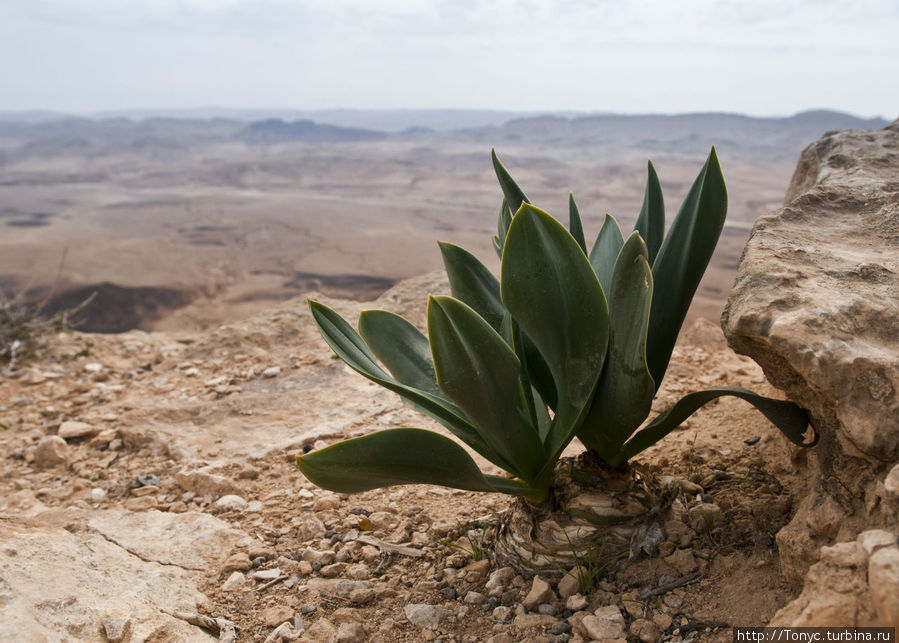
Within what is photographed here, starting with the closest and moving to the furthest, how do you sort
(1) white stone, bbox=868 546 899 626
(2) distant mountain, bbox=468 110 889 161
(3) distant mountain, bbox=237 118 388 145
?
(1) white stone, bbox=868 546 899 626 < (2) distant mountain, bbox=468 110 889 161 < (3) distant mountain, bbox=237 118 388 145

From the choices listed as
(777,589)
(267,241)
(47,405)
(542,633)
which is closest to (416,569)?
(542,633)

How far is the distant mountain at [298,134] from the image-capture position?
44594 millimetres

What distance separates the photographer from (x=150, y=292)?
10297 mm

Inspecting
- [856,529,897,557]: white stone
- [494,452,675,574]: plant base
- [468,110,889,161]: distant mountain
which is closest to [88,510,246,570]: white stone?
[494,452,675,574]: plant base

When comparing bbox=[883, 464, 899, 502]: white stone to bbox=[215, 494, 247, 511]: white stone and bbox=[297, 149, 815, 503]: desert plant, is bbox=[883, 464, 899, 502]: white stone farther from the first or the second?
bbox=[215, 494, 247, 511]: white stone

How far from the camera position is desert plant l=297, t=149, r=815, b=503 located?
134 cm

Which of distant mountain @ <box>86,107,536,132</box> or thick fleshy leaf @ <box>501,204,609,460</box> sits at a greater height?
distant mountain @ <box>86,107,536,132</box>

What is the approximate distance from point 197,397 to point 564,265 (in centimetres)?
245

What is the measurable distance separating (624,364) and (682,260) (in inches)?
11.8

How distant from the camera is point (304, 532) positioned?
2.04m

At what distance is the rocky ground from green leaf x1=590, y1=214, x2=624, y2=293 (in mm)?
542

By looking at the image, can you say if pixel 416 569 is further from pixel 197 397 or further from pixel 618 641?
pixel 197 397

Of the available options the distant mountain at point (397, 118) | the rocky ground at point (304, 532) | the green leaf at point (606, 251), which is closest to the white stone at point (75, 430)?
the rocky ground at point (304, 532)

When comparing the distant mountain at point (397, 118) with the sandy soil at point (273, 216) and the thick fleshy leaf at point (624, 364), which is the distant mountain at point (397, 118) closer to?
the sandy soil at point (273, 216)
